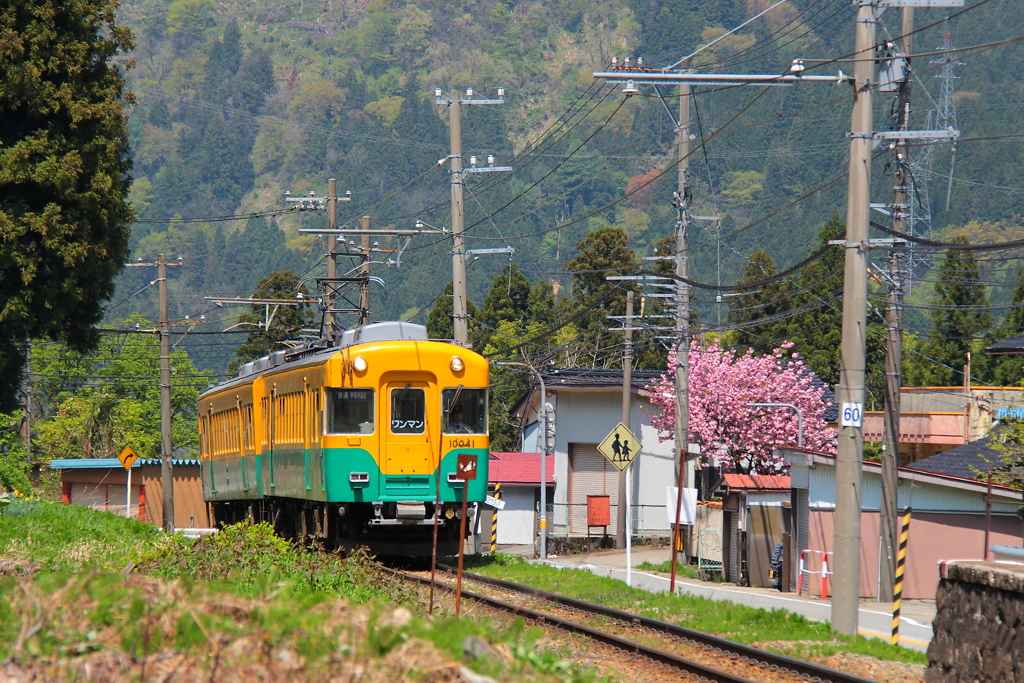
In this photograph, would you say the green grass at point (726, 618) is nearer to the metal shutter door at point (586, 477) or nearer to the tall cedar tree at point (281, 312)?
the metal shutter door at point (586, 477)

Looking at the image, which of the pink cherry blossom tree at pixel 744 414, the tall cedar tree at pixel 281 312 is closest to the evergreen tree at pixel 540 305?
the tall cedar tree at pixel 281 312

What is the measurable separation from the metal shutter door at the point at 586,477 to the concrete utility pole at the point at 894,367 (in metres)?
20.4

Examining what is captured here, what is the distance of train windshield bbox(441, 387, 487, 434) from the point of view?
56.9 ft

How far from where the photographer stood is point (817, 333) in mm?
60469

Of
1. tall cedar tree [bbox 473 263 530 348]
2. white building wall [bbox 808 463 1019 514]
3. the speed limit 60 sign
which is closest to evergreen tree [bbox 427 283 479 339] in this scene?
tall cedar tree [bbox 473 263 530 348]

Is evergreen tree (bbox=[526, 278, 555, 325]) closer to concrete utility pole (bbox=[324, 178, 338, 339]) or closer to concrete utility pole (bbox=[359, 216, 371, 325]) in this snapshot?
concrete utility pole (bbox=[359, 216, 371, 325])

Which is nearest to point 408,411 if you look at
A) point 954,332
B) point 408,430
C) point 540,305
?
point 408,430

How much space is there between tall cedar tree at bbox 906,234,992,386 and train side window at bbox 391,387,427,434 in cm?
4411

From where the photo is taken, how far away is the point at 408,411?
1716 centimetres

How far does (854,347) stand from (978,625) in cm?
469

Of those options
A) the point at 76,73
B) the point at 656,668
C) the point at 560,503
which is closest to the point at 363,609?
the point at 656,668

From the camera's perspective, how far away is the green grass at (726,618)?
11.9 m

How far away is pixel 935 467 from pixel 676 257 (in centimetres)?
709

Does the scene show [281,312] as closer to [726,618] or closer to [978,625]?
[726,618]
